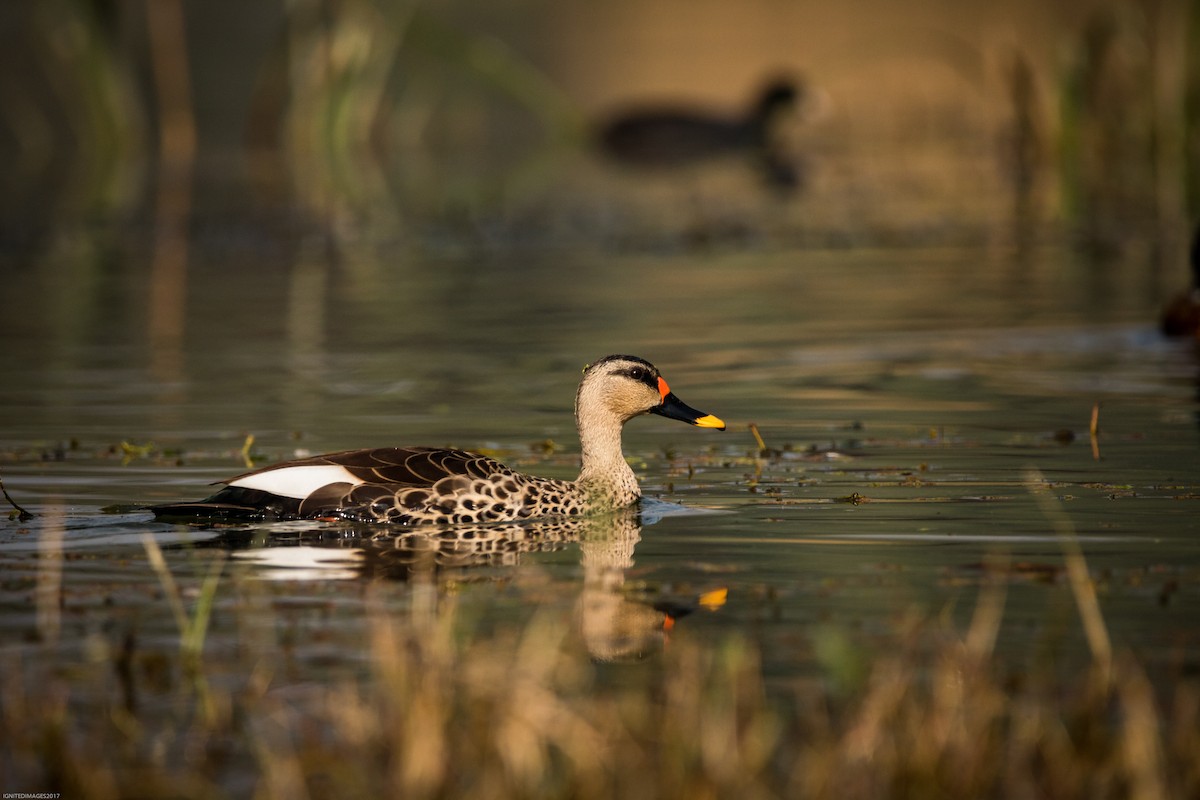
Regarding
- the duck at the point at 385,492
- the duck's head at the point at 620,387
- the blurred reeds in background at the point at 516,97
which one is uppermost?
the blurred reeds in background at the point at 516,97

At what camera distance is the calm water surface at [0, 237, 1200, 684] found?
720cm

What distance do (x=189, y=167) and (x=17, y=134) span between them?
34.9 ft

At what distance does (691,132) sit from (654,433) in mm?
30810

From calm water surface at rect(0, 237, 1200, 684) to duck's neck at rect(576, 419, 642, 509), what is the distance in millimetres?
239

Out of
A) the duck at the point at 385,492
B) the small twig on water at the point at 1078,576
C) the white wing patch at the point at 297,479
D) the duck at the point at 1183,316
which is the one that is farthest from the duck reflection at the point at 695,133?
the white wing patch at the point at 297,479

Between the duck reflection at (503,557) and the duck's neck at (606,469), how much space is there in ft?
0.33

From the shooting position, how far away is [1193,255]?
1650 cm

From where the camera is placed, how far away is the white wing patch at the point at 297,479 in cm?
889

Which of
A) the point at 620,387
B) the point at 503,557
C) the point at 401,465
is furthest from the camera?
the point at 620,387

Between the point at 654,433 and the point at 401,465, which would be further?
the point at 654,433

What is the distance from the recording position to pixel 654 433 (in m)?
12.6

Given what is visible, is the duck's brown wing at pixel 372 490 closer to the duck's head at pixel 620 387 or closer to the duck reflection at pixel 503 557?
the duck reflection at pixel 503 557

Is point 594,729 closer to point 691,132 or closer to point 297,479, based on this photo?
point 297,479

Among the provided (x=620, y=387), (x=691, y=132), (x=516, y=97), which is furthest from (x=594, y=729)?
(x=691, y=132)
